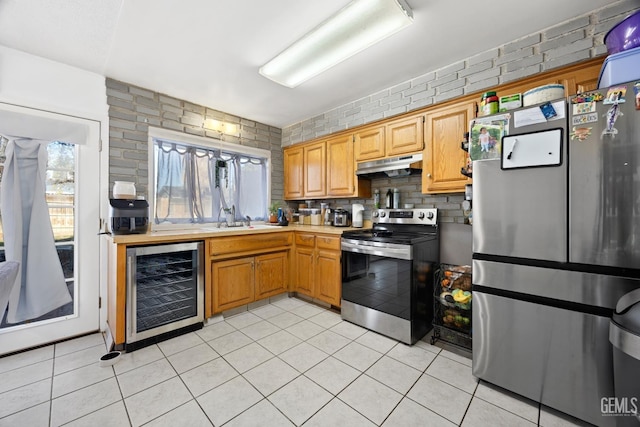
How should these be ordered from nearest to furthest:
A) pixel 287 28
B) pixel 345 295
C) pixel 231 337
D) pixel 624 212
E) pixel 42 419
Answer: pixel 624 212 → pixel 42 419 → pixel 287 28 → pixel 231 337 → pixel 345 295

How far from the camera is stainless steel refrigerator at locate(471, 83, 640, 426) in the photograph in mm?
1253

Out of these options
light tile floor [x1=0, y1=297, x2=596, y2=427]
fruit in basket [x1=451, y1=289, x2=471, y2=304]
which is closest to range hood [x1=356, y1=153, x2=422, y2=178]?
fruit in basket [x1=451, y1=289, x2=471, y2=304]

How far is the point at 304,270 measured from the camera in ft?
10.2

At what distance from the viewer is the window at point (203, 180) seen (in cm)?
288

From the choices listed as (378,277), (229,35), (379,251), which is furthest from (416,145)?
(229,35)

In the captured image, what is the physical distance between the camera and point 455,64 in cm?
224

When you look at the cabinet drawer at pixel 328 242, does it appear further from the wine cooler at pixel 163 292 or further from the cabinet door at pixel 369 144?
the wine cooler at pixel 163 292

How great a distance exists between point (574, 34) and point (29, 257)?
4.42m

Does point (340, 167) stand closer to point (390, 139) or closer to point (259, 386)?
point (390, 139)

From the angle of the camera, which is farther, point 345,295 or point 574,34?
point 345,295

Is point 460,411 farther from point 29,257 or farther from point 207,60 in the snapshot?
point 29,257

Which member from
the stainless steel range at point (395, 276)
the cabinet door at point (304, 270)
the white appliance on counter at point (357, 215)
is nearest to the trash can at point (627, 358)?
the stainless steel range at point (395, 276)

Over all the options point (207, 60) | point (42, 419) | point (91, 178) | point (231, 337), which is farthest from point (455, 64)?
point (42, 419)

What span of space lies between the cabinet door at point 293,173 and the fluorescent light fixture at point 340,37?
1524mm
